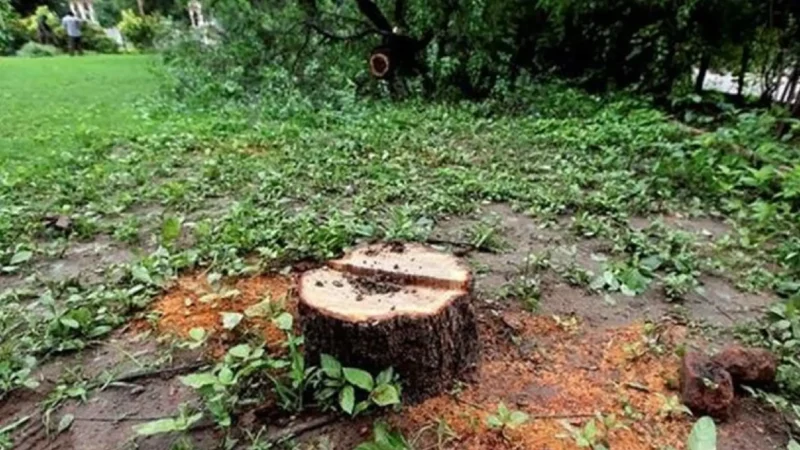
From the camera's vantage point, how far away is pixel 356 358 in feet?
5.39

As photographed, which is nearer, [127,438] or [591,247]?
[127,438]

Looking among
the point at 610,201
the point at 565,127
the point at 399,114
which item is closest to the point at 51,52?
the point at 399,114

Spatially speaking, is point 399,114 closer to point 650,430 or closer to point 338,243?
point 338,243

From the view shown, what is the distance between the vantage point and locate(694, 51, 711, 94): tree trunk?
5.92 metres

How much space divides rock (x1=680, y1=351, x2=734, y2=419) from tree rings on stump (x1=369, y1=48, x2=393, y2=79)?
5.94 meters

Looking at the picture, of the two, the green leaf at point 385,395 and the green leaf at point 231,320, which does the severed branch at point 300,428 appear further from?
the green leaf at point 231,320

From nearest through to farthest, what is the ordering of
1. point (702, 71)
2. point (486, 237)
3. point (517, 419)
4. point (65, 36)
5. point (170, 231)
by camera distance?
point (517, 419)
point (170, 231)
point (486, 237)
point (702, 71)
point (65, 36)

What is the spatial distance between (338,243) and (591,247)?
1.18 m

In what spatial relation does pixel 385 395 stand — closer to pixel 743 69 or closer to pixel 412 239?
pixel 412 239

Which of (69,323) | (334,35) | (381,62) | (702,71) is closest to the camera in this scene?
(69,323)

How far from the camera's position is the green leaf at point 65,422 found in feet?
5.55

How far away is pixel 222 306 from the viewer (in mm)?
2230

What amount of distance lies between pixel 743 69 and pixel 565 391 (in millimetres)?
5209

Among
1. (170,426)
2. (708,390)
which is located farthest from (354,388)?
(708,390)
